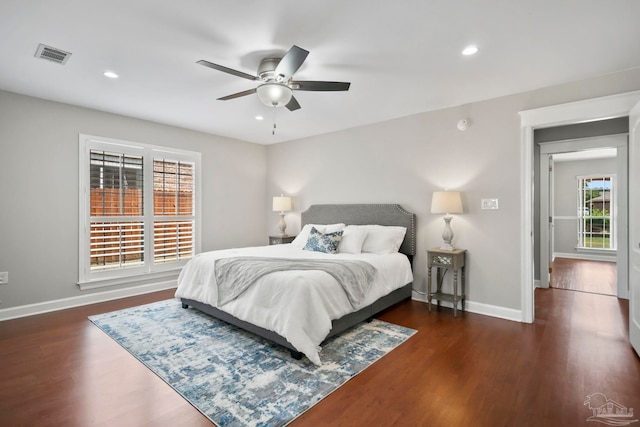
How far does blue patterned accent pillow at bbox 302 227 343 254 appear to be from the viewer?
4.20 m

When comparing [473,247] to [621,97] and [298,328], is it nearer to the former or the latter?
[621,97]

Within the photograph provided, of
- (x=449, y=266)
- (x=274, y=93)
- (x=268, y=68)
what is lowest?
(x=449, y=266)

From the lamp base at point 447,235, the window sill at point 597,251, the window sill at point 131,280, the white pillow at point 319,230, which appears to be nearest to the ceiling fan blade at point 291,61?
the white pillow at point 319,230

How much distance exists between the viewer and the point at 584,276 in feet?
19.0

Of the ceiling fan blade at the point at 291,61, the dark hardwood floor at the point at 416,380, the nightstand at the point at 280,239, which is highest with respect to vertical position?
the ceiling fan blade at the point at 291,61

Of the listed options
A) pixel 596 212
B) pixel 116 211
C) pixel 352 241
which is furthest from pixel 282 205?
pixel 596 212

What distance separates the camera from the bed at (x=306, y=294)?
2.58m

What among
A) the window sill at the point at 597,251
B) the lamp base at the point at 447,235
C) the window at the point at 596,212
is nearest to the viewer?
the lamp base at the point at 447,235

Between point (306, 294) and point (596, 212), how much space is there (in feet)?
28.7

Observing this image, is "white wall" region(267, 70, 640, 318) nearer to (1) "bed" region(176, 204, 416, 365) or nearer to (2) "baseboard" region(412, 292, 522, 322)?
(2) "baseboard" region(412, 292, 522, 322)

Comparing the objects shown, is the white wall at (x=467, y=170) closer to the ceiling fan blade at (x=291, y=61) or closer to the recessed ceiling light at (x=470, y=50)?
the recessed ceiling light at (x=470, y=50)

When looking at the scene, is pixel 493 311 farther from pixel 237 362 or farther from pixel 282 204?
pixel 282 204

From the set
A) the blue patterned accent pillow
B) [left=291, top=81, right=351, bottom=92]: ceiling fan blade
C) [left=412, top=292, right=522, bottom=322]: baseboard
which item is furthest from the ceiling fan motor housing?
[left=412, top=292, right=522, bottom=322]: baseboard

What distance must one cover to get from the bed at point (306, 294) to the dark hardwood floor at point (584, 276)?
120 inches
